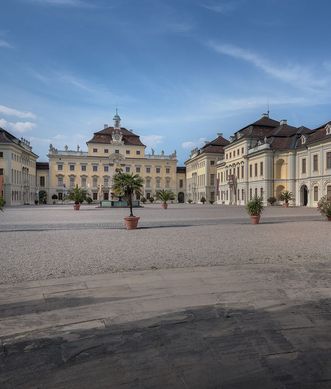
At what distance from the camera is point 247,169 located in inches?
2527

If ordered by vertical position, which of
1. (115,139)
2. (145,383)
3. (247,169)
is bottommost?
(145,383)

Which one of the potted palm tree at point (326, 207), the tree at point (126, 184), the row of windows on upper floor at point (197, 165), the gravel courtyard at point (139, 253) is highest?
the row of windows on upper floor at point (197, 165)

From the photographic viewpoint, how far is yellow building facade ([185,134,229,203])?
8588cm

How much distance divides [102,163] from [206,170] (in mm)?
25315

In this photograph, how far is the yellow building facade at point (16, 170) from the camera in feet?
216

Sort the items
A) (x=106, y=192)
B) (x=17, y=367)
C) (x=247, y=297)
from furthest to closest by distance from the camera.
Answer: (x=106, y=192) → (x=247, y=297) → (x=17, y=367)

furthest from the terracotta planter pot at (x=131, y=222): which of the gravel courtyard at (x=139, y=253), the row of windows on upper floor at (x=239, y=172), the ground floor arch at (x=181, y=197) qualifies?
the ground floor arch at (x=181, y=197)

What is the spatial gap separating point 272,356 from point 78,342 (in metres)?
1.97

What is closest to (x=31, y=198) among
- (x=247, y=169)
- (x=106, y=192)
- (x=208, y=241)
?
(x=106, y=192)

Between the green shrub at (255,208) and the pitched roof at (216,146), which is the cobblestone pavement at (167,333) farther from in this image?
the pitched roof at (216,146)

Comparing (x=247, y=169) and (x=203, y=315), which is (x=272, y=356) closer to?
(x=203, y=315)

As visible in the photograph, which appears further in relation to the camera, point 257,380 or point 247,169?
point 247,169

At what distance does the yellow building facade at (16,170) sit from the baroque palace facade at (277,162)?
3836 cm

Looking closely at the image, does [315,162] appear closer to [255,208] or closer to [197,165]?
[255,208]
